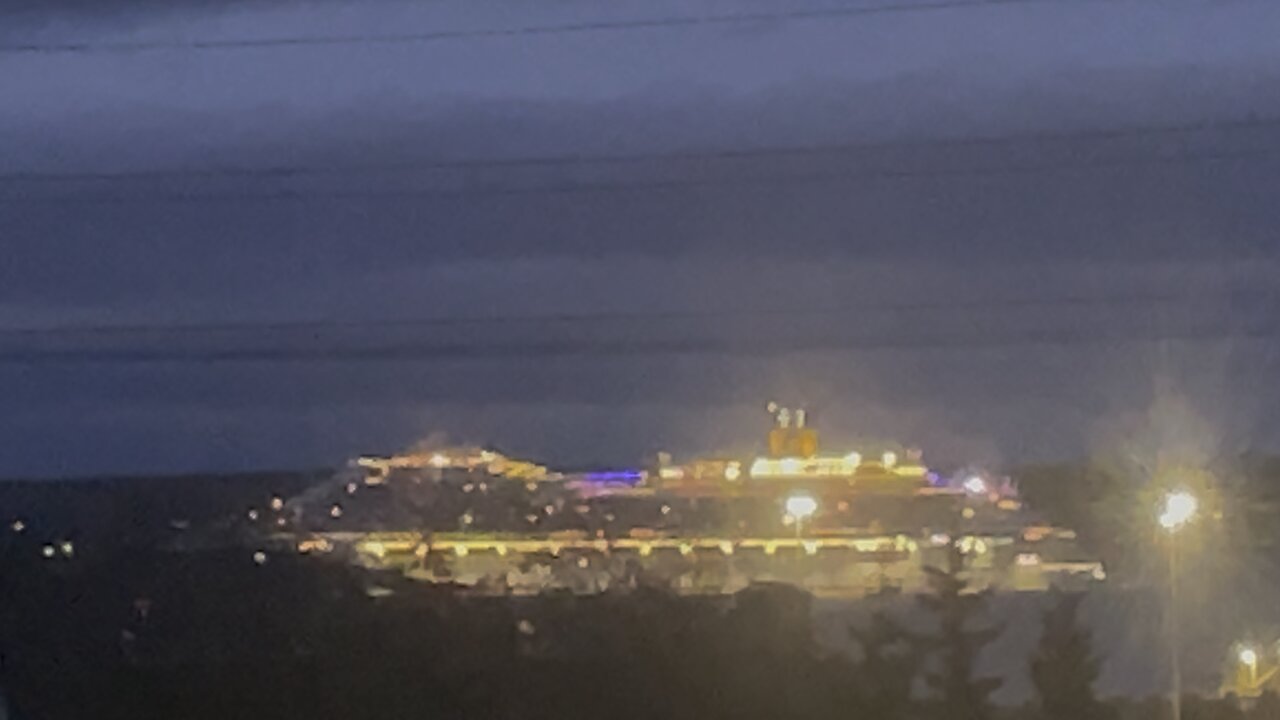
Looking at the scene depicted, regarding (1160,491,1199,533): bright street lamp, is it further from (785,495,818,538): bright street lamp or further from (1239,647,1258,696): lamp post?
(785,495,818,538): bright street lamp

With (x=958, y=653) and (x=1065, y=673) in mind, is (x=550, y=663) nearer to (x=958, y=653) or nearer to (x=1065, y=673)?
(x=958, y=653)

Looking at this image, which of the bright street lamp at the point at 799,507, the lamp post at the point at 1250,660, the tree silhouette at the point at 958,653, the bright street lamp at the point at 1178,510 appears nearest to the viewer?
the tree silhouette at the point at 958,653

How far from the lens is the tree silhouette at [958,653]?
20.2 meters

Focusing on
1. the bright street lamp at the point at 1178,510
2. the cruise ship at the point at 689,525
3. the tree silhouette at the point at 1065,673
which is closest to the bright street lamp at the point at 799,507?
the cruise ship at the point at 689,525

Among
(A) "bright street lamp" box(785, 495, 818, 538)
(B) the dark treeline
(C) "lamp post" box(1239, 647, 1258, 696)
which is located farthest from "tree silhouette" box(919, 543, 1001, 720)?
(A) "bright street lamp" box(785, 495, 818, 538)

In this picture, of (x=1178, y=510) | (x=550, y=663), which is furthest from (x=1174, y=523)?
(x=550, y=663)

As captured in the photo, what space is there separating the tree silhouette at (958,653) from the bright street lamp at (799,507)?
17.1ft

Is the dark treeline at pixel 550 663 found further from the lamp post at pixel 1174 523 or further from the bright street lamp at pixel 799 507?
the bright street lamp at pixel 799 507

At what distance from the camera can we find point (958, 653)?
68.0ft

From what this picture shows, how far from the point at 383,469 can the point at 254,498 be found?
1.55 metres

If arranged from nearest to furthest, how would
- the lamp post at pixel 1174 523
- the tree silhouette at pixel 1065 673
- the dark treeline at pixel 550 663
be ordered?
the tree silhouette at pixel 1065 673
the dark treeline at pixel 550 663
the lamp post at pixel 1174 523

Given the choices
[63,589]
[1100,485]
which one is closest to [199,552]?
Result: [63,589]

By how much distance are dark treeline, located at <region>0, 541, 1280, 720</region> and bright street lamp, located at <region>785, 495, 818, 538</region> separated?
13.5ft

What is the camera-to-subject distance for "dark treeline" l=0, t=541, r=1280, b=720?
20.4 m
